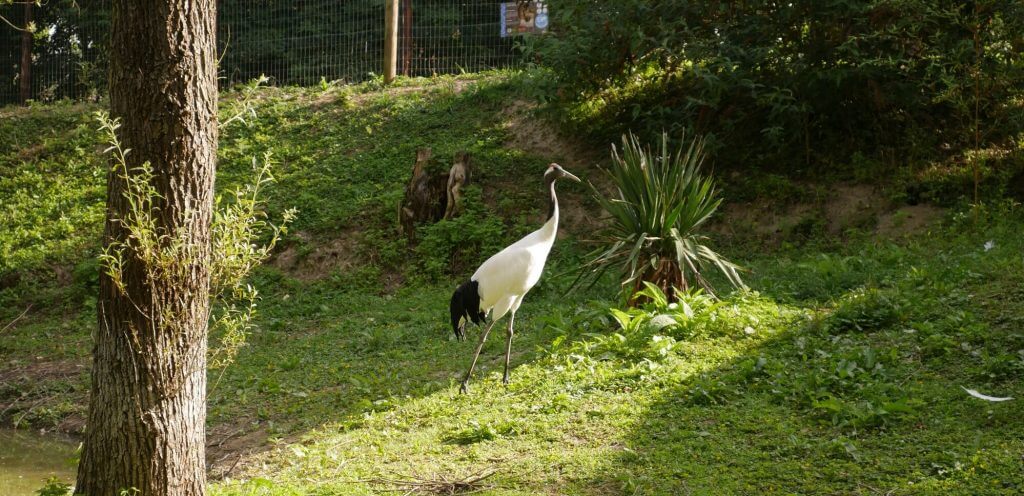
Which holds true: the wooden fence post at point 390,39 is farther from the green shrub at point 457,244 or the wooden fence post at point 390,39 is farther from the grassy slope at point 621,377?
the green shrub at point 457,244

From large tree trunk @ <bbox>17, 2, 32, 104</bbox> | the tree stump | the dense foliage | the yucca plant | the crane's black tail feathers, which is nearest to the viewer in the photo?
the crane's black tail feathers

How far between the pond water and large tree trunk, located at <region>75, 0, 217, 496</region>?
2.32 metres

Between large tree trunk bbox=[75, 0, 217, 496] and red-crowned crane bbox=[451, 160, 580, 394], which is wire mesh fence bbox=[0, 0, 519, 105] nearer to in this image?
red-crowned crane bbox=[451, 160, 580, 394]

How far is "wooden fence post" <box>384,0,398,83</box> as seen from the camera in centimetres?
1619

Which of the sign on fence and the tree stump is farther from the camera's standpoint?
the sign on fence

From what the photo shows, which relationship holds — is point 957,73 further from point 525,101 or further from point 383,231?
point 383,231

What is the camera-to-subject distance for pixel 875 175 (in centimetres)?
1205

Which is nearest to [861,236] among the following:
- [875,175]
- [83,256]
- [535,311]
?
[875,175]

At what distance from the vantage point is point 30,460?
760cm

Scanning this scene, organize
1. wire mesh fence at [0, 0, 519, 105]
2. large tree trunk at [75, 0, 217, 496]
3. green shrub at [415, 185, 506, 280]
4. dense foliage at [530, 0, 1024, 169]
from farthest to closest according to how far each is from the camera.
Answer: wire mesh fence at [0, 0, 519, 105]
green shrub at [415, 185, 506, 280]
dense foliage at [530, 0, 1024, 169]
large tree trunk at [75, 0, 217, 496]

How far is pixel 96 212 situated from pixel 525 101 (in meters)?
6.72

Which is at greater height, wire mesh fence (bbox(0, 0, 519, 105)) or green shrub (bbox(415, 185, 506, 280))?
wire mesh fence (bbox(0, 0, 519, 105))

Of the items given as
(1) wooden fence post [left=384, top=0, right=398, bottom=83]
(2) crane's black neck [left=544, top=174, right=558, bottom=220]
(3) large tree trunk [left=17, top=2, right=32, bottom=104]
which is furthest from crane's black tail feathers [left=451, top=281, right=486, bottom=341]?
(3) large tree trunk [left=17, top=2, right=32, bottom=104]

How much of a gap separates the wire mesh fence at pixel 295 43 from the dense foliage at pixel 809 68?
4567mm
